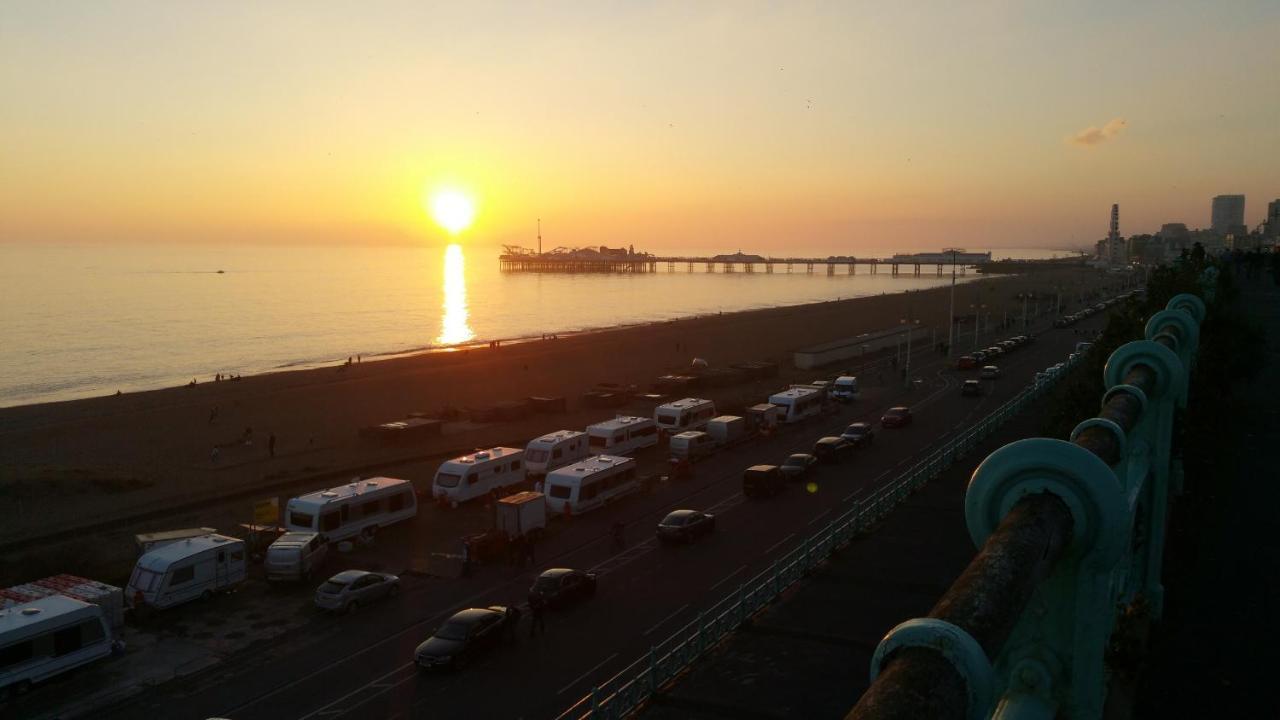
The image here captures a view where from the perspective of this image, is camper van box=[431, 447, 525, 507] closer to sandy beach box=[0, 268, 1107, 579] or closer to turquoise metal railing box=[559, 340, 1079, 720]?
sandy beach box=[0, 268, 1107, 579]

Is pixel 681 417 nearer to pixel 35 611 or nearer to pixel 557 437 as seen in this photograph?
pixel 557 437

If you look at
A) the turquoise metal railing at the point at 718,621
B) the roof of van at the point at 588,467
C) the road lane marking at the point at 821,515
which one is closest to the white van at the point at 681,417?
the roof of van at the point at 588,467

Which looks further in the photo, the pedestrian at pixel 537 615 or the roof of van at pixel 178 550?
the roof of van at pixel 178 550

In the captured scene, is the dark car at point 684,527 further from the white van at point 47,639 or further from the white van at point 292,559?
the white van at point 47,639

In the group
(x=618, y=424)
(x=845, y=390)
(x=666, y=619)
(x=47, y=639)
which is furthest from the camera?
(x=845, y=390)

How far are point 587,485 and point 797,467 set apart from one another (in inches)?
285

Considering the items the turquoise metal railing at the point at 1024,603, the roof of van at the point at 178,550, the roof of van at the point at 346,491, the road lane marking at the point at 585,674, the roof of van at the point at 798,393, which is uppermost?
the turquoise metal railing at the point at 1024,603

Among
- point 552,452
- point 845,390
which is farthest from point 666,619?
point 845,390

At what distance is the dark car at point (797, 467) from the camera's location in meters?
26.4

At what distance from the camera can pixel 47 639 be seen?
562 inches

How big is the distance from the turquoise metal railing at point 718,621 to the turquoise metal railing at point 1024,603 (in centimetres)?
700

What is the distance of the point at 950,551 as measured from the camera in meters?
14.4

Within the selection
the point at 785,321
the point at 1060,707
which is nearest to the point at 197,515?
the point at 1060,707

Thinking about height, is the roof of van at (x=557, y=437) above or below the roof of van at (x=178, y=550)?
above
